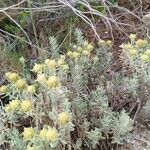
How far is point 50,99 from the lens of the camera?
162cm

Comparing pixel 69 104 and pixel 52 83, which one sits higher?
pixel 52 83

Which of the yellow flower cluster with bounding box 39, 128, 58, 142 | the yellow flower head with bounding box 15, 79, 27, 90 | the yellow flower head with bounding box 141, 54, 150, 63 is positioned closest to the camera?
the yellow flower cluster with bounding box 39, 128, 58, 142

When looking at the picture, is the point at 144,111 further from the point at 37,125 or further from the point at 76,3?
the point at 76,3

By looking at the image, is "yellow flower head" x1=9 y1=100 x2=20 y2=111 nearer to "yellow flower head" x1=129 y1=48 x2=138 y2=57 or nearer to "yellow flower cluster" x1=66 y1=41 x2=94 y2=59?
"yellow flower cluster" x1=66 y1=41 x2=94 y2=59

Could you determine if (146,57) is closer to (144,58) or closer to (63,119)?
(144,58)

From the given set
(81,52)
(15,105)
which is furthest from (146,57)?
(15,105)

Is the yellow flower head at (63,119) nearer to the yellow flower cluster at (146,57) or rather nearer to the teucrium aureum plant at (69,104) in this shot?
the teucrium aureum plant at (69,104)

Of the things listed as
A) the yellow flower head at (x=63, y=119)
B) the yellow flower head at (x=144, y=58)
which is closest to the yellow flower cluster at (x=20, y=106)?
the yellow flower head at (x=63, y=119)

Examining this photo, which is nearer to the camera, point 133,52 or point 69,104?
point 69,104

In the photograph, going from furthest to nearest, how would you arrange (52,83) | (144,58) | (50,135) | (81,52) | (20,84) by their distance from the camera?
1. (81,52)
2. (144,58)
3. (20,84)
4. (52,83)
5. (50,135)

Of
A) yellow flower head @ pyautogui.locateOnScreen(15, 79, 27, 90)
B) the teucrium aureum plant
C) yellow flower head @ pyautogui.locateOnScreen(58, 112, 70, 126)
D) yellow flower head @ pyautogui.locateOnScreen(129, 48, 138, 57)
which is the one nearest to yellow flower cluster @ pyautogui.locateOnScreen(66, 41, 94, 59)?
the teucrium aureum plant

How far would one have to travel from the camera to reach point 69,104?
1551mm

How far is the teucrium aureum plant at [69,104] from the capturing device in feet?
4.77

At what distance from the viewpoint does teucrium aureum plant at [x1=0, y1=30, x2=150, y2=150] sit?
4.77 ft
